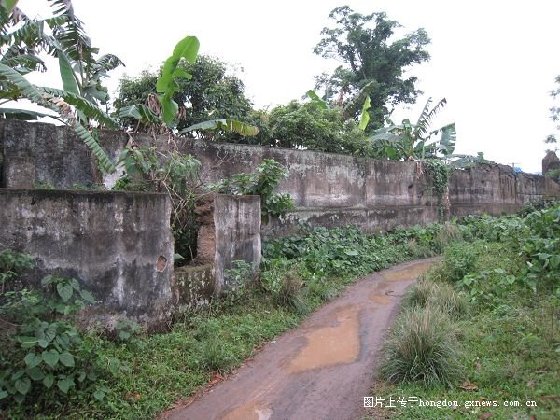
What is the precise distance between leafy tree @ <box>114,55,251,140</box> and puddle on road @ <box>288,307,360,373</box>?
4.97 metres

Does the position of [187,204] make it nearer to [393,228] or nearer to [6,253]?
[6,253]

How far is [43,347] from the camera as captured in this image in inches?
143

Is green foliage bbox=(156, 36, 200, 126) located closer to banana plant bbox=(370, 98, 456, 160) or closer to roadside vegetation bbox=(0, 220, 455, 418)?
roadside vegetation bbox=(0, 220, 455, 418)

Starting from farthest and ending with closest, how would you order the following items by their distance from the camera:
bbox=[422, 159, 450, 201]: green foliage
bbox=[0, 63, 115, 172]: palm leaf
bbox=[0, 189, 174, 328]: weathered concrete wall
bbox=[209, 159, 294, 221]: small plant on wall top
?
bbox=[422, 159, 450, 201]: green foliage < bbox=[209, 159, 294, 221]: small plant on wall top < bbox=[0, 63, 115, 172]: palm leaf < bbox=[0, 189, 174, 328]: weathered concrete wall

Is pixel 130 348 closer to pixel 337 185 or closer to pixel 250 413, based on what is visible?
pixel 250 413

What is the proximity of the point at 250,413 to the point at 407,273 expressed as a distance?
5.87 m

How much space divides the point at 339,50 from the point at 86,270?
20.1 metres

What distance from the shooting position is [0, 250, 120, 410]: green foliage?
11.5 feet

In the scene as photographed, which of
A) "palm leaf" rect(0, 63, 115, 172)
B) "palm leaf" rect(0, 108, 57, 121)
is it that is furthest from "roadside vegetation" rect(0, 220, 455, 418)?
"palm leaf" rect(0, 108, 57, 121)

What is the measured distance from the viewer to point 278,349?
17.4 feet

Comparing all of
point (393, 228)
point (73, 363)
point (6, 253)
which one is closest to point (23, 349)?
point (73, 363)

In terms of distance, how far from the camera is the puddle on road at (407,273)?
28.0 feet

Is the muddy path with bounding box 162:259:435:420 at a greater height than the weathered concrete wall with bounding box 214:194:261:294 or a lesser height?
lesser

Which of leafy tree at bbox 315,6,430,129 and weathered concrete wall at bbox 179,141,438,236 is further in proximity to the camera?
leafy tree at bbox 315,6,430,129
